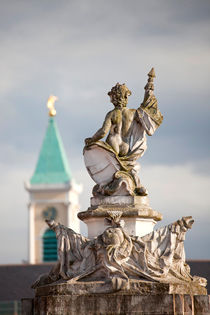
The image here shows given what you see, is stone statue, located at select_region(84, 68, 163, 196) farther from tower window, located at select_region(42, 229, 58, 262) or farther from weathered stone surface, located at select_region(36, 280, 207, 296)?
tower window, located at select_region(42, 229, 58, 262)

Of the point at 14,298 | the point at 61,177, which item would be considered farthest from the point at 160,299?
the point at 61,177

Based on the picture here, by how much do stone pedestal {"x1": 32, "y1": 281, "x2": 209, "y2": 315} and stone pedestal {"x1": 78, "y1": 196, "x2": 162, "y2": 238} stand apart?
1.29 metres

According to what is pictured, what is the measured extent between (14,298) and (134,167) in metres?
19.1

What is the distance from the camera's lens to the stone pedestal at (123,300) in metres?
17.3

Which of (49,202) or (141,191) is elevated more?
(49,202)

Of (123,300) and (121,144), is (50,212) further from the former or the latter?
(123,300)

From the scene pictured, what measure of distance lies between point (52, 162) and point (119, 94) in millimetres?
75247

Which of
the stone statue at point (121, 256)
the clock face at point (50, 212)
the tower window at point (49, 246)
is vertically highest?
the clock face at point (50, 212)

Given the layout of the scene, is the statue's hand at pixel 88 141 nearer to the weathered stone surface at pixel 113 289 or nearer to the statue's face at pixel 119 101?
the statue's face at pixel 119 101

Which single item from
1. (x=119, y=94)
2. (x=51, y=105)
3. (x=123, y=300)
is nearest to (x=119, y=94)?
(x=119, y=94)

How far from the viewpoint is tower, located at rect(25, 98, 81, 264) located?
96.9 meters

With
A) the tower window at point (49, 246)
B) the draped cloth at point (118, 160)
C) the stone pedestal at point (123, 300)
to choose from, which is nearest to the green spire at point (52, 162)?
the tower window at point (49, 246)

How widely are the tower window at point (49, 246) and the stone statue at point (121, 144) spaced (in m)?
78.4

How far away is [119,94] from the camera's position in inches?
761
